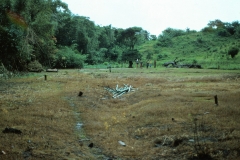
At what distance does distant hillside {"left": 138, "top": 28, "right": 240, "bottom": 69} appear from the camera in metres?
50.8

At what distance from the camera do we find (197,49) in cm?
6588

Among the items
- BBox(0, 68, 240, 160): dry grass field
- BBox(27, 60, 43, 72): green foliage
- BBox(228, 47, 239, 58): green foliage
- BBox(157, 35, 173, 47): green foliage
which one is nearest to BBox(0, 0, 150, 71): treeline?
BBox(27, 60, 43, 72): green foliage

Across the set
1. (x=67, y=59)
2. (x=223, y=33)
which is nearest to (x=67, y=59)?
(x=67, y=59)

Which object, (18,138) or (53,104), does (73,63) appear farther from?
(18,138)

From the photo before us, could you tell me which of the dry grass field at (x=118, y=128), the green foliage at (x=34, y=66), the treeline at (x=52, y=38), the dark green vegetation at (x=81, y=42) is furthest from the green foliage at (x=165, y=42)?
the dry grass field at (x=118, y=128)

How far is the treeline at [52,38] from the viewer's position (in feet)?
57.8

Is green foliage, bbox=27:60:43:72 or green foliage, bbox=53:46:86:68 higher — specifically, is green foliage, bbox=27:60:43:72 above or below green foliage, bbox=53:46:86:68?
below

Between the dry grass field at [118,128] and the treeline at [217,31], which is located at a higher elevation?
the treeline at [217,31]

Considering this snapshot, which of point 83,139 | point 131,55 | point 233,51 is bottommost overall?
point 83,139

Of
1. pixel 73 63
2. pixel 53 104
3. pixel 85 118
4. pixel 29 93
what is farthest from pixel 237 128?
pixel 73 63

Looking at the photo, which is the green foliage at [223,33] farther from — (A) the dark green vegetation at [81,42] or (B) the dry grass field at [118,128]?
(B) the dry grass field at [118,128]

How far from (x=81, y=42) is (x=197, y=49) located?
95.5 ft

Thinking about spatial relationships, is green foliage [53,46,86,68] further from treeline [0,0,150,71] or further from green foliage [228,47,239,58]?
green foliage [228,47,239,58]

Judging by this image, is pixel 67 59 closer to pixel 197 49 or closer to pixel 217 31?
pixel 197 49
